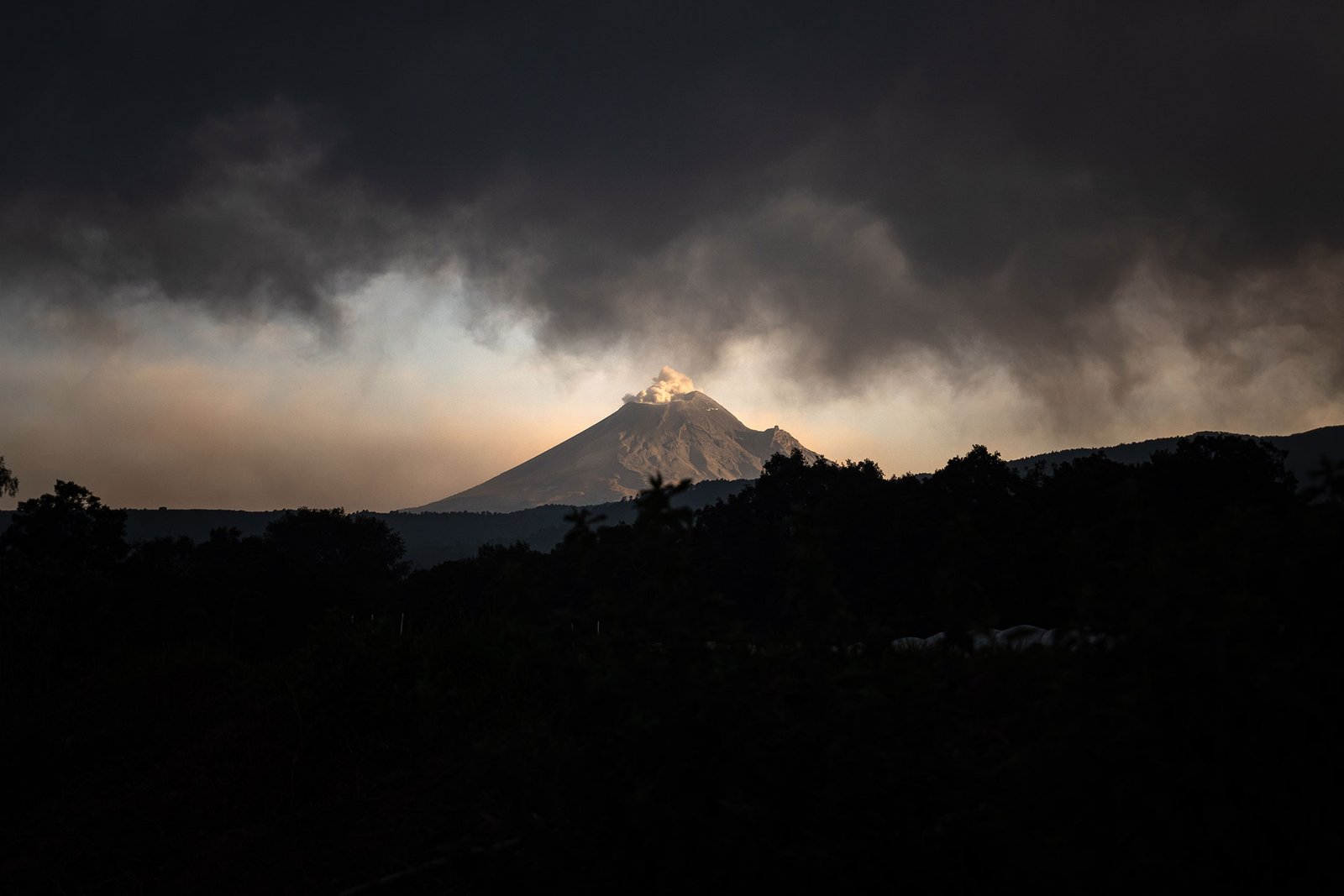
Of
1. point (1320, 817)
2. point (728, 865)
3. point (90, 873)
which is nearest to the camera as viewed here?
point (1320, 817)

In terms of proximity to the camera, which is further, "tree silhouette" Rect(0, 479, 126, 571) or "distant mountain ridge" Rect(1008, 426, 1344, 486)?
"distant mountain ridge" Rect(1008, 426, 1344, 486)

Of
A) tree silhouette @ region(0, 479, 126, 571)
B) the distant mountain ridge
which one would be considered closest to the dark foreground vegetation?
tree silhouette @ region(0, 479, 126, 571)

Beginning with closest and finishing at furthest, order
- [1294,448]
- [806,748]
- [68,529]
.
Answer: [806,748], [68,529], [1294,448]

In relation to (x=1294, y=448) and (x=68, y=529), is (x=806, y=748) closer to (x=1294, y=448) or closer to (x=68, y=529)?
(x=68, y=529)

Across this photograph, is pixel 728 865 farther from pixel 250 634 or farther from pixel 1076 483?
pixel 250 634

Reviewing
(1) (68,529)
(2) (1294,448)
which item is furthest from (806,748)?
(2) (1294,448)

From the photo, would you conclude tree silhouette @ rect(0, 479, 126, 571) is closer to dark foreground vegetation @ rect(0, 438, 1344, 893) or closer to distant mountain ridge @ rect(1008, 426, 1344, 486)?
dark foreground vegetation @ rect(0, 438, 1344, 893)

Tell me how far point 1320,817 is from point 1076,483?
25.2 metres

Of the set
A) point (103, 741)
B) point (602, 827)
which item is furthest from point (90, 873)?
point (602, 827)

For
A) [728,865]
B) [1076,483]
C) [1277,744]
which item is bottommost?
[728,865]

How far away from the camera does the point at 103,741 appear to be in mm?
6820

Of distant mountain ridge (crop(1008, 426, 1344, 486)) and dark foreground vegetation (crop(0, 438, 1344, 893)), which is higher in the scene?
distant mountain ridge (crop(1008, 426, 1344, 486))

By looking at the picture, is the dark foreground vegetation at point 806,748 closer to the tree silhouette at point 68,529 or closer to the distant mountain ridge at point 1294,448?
the tree silhouette at point 68,529

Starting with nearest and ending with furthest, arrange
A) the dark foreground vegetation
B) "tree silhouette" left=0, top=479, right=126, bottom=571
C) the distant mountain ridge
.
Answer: the dark foreground vegetation → "tree silhouette" left=0, top=479, right=126, bottom=571 → the distant mountain ridge
